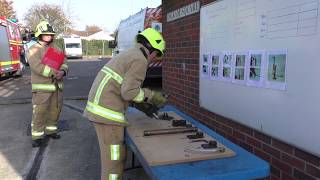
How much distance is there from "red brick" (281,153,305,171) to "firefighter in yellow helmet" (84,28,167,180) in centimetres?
121

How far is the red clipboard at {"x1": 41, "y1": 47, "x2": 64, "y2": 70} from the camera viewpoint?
632 centimetres

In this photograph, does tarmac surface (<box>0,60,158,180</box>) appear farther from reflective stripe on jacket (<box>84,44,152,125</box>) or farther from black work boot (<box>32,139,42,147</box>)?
reflective stripe on jacket (<box>84,44,152,125</box>)

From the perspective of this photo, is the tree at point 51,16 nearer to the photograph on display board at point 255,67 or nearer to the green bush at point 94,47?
the green bush at point 94,47

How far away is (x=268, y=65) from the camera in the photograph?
11.2ft

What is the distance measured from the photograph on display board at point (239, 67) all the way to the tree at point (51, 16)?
48.9m

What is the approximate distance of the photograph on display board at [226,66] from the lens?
4.21 meters

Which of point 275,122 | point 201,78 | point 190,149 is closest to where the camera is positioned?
point 190,149

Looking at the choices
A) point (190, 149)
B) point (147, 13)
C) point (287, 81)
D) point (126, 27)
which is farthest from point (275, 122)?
point (126, 27)

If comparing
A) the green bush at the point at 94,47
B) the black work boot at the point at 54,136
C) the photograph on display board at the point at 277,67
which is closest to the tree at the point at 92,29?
the green bush at the point at 94,47

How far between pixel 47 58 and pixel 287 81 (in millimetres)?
4227

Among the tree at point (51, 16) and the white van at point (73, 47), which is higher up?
the tree at point (51, 16)

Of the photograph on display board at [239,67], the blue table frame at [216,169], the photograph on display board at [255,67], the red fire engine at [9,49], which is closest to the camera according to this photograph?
the blue table frame at [216,169]

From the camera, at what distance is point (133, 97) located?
350cm

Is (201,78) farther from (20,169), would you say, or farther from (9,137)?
(9,137)
